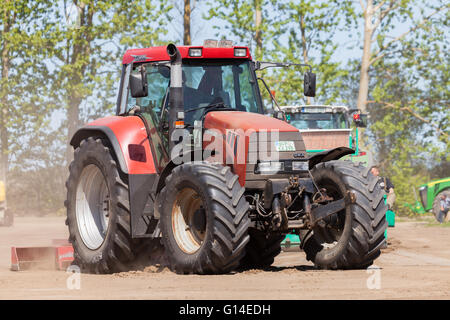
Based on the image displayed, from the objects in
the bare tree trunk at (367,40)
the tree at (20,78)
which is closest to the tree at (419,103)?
the bare tree trunk at (367,40)

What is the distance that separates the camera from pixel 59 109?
33.1m

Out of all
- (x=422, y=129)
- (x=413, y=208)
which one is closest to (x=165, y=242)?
(x=413, y=208)

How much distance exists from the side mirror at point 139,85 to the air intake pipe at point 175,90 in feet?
1.08

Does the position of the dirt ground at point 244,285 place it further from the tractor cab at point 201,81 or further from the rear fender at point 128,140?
the tractor cab at point 201,81

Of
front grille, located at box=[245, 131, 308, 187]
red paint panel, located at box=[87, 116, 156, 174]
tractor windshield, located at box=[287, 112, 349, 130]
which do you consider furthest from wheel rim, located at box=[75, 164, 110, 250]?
tractor windshield, located at box=[287, 112, 349, 130]

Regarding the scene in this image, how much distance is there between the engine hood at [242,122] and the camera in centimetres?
908

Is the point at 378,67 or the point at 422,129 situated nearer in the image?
the point at 378,67

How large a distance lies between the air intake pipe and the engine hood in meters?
0.33

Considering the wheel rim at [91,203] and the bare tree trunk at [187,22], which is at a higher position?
the bare tree trunk at [187,22]

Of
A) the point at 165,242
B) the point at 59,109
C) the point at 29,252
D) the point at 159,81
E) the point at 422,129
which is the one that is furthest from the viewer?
the point at 422,129

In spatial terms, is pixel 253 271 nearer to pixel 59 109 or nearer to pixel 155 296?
pixel 155 296

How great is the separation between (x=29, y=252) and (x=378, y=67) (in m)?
25.4

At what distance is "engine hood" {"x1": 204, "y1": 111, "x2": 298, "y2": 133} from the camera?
9.08m

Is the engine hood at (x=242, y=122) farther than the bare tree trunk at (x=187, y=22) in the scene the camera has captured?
No
